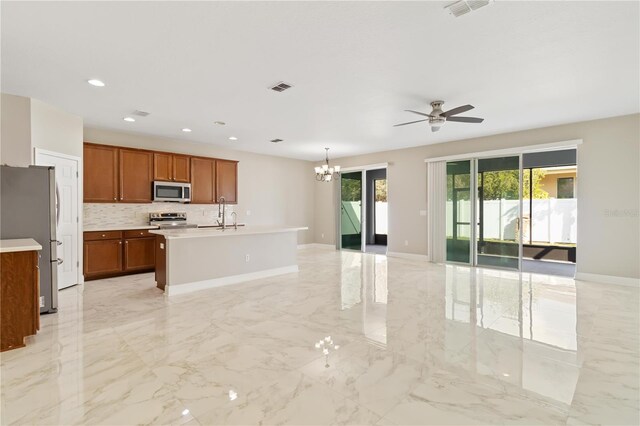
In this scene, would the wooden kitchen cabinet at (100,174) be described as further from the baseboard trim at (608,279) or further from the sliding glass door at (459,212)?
the baseboard trim at (608,279)

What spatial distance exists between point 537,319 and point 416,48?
3.31 meters

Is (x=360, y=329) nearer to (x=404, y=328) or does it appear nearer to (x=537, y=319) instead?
(x=404, y=328)

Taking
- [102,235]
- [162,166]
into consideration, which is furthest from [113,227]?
[162,166]

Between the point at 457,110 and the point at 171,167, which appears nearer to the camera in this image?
the point at 457,110

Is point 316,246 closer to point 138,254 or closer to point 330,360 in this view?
point 138,254

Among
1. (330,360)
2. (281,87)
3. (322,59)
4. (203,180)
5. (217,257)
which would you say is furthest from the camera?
(203,180)

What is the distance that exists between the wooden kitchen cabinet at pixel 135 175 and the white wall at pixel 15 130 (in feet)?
5.40

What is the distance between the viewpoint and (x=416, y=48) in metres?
3.02

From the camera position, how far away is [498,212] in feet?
21.9

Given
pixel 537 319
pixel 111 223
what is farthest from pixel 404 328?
pixel 111 223

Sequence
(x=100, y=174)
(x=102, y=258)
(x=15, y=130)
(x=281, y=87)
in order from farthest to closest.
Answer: (x=100, y=174) < (x=102, y=258) < (x=15, y=130) < (x=281, y=87)

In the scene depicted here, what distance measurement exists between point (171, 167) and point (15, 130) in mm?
2600

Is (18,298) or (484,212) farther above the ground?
(484,212)

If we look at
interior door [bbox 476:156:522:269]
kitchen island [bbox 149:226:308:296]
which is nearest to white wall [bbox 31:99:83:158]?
kitchen island [bbox 149:226:308:296]
